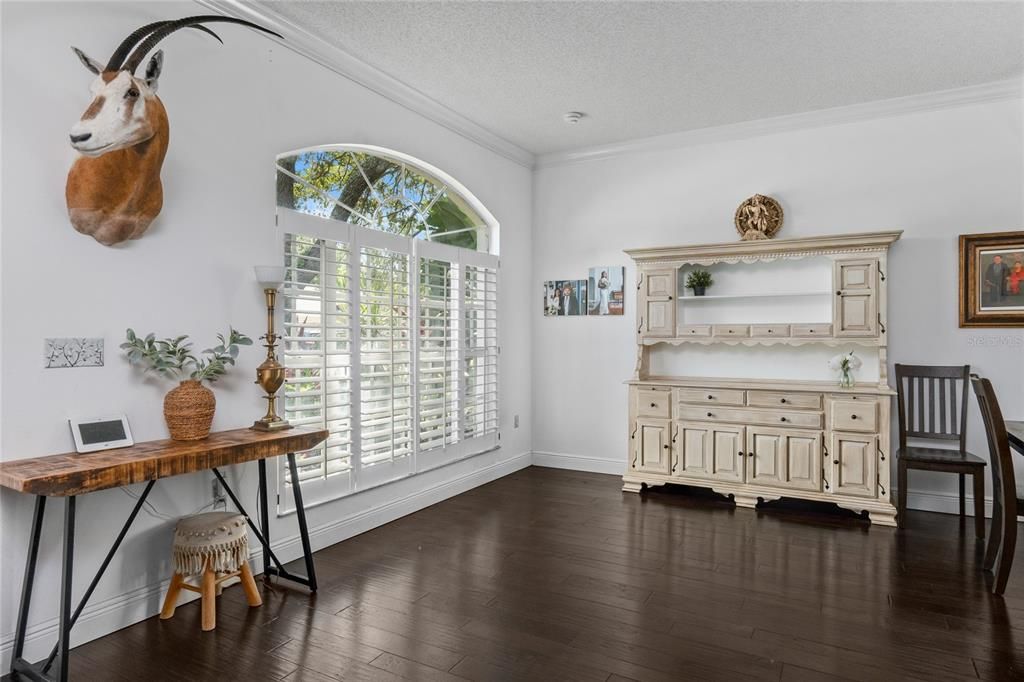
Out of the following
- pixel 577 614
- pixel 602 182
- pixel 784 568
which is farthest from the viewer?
pixel 602 182

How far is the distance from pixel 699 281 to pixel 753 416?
3.91ft

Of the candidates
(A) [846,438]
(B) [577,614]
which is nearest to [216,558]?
(B) [577,614]

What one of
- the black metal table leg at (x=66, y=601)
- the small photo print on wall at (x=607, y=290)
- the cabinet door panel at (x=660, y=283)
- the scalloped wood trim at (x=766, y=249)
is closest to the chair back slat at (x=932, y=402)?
the scalloped wood trim at (x=766, y=249)

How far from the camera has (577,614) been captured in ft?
9.41

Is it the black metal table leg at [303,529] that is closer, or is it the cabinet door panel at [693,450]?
the black metal table leg at [303,529]

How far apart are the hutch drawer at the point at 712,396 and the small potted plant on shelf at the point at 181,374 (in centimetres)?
331

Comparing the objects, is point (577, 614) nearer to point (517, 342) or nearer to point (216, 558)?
point (216, 558)

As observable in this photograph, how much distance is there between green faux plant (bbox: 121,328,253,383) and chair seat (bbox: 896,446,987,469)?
4116 millimetres

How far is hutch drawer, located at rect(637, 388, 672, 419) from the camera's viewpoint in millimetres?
4957

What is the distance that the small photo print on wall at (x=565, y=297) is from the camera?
5879 millimetres

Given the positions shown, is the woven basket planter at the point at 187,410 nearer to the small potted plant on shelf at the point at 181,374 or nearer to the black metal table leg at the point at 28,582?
the small potted plant on shelf at the point at 181,374

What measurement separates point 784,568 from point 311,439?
104 inches

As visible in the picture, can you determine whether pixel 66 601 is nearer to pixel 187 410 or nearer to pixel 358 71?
pixel 187 410

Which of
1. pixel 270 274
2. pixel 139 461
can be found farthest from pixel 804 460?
pixel 139 461
